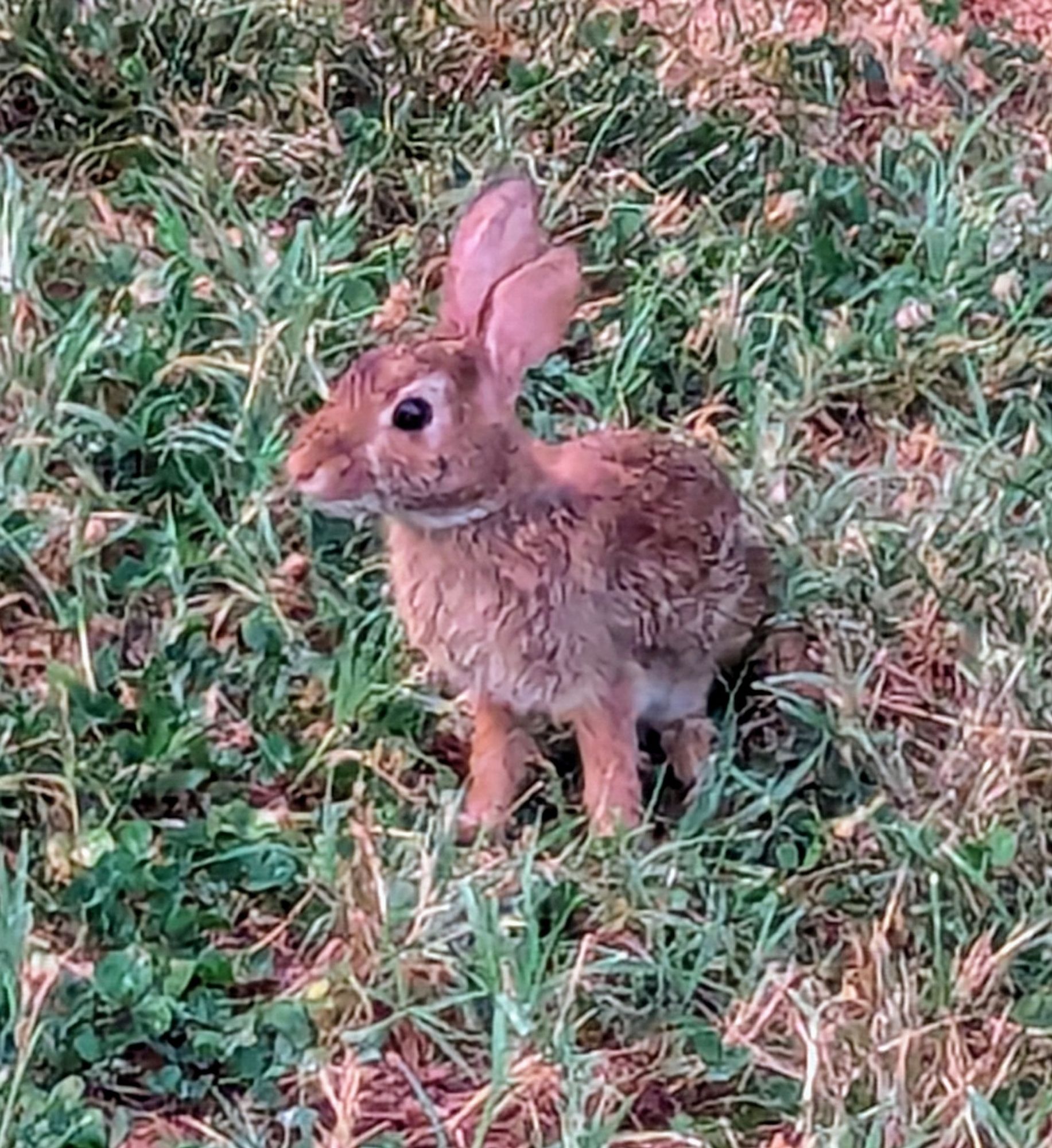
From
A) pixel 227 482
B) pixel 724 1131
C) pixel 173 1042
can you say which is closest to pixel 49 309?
pixel 227 482

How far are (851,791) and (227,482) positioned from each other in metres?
1.06

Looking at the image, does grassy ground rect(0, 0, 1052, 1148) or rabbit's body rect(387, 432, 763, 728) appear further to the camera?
rabbit's body rect(387, 432, 763, 728)

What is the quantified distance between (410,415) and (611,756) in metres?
0.57

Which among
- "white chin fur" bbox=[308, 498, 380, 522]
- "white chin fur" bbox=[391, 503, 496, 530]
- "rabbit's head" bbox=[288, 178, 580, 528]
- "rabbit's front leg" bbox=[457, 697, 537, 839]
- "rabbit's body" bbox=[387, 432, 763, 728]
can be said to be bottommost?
"rabbit's front leg" bbox=[457, 697, 537, 839]

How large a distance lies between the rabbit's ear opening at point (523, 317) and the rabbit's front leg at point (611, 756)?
1.39 feet

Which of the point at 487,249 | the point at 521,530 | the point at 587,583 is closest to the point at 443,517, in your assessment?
the point at 521,530

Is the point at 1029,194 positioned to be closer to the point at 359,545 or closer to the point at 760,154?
the point at 760,154

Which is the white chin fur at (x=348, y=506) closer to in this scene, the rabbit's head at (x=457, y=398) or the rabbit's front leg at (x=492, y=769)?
the rabbit's head at (x=457, y=398)

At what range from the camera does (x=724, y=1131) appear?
3193mm

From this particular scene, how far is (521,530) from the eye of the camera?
136 inches

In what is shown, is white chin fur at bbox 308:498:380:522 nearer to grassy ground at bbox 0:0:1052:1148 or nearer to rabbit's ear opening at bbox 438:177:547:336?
rabbit's ear opening at bbox 438:177:547:336

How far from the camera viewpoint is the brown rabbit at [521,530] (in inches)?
131

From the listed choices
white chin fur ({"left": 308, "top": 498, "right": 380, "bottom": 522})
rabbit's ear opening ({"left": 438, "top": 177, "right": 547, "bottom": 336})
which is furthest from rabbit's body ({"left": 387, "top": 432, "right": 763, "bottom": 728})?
rabbit's ear opening ({"left": 438, "top": 177, "right": 547, "bottom": 336})

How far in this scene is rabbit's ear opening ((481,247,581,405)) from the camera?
3.43m
